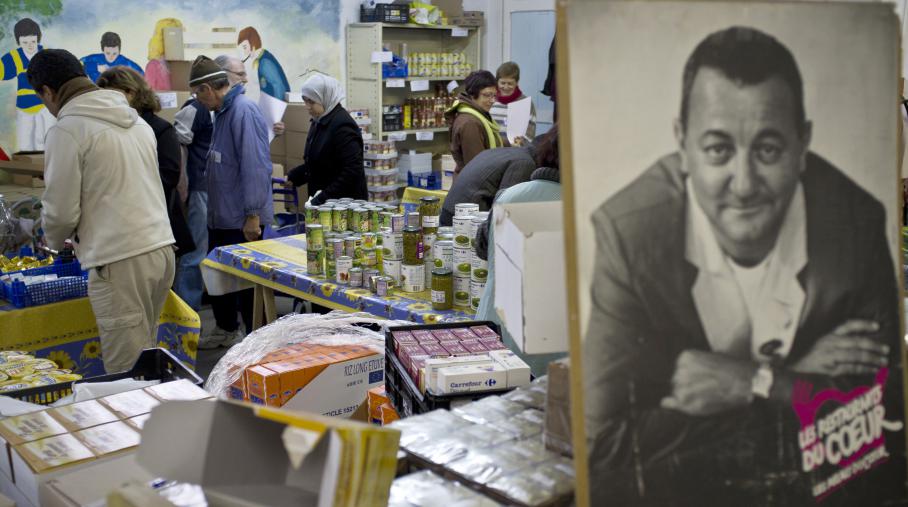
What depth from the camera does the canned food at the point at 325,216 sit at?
380cm

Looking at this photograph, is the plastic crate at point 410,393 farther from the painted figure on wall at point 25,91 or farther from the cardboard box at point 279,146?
the cardboard box at point 279,146

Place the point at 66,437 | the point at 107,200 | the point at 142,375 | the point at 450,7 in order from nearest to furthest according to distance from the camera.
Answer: the point at 66,437 < the point at 142,375 < the point at 107,200 < the point at 450,7

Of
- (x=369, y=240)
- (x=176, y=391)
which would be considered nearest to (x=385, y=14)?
(x=369, y=240)

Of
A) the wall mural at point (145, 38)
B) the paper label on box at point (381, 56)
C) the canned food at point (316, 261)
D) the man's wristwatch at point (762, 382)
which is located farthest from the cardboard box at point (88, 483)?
the paper label on box at point (381, 56)

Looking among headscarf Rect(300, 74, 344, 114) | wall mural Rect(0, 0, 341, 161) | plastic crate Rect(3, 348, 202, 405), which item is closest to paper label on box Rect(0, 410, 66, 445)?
plastic crate Rect(3, 348, 202, 405)

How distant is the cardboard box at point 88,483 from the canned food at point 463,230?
6.07 feet

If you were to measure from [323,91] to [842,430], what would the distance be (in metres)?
4.56

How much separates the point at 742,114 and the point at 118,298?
307cm

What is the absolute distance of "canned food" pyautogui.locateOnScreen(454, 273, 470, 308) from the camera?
3.27 metres

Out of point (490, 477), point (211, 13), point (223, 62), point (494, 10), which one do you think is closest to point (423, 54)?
point (494, 10)

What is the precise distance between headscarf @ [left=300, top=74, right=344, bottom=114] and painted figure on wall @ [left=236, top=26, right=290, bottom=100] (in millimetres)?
2087

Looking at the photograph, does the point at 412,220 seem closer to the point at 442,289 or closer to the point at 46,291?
the point at 442,289

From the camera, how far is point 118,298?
3.51 m

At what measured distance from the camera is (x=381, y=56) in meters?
7.66
